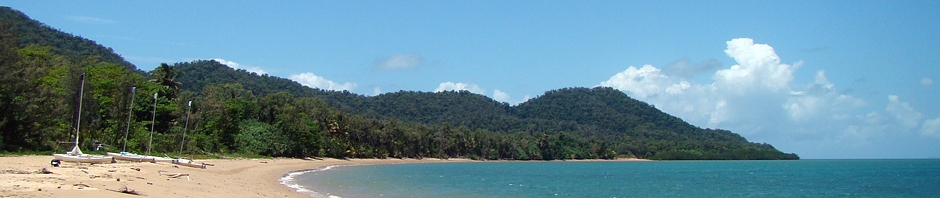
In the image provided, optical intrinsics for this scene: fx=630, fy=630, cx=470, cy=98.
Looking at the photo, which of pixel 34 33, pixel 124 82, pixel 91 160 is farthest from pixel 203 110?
pixel 34 33

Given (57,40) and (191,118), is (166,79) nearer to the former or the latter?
(191,118)

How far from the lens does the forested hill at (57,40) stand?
94.4m

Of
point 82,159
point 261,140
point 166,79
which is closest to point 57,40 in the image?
point 166,79

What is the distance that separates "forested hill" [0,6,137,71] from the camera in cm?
9437

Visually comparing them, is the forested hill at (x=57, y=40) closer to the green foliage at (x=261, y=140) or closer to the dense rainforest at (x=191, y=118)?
the dense rainforest at (x=191, y=118)

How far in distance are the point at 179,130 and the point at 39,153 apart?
64.1 feet

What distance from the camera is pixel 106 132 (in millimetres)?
44938

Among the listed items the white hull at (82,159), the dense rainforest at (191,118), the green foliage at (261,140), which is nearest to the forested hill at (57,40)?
the dense rainforest at (191,118)

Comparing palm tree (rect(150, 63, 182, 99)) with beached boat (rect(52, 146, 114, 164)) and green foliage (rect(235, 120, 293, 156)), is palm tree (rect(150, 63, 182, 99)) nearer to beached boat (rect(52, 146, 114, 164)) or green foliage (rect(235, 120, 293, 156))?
green foliage (rect(235, 120, 293, 156))

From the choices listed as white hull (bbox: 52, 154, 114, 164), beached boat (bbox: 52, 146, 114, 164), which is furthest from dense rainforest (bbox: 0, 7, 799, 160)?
white hull (bbox: 52, 154, 114, 164)

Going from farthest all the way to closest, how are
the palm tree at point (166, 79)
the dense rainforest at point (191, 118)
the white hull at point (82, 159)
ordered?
the palm tree at point (166, 79), the dense rainforest at point (191, 118), the white hull at point (82, 159)

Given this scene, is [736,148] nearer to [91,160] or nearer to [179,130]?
[179,130]

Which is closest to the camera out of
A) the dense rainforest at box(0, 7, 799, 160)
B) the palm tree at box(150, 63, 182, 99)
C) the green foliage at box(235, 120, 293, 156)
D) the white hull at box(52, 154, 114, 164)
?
the white hull at box(52, 154, 114, 164)

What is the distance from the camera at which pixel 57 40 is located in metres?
106
